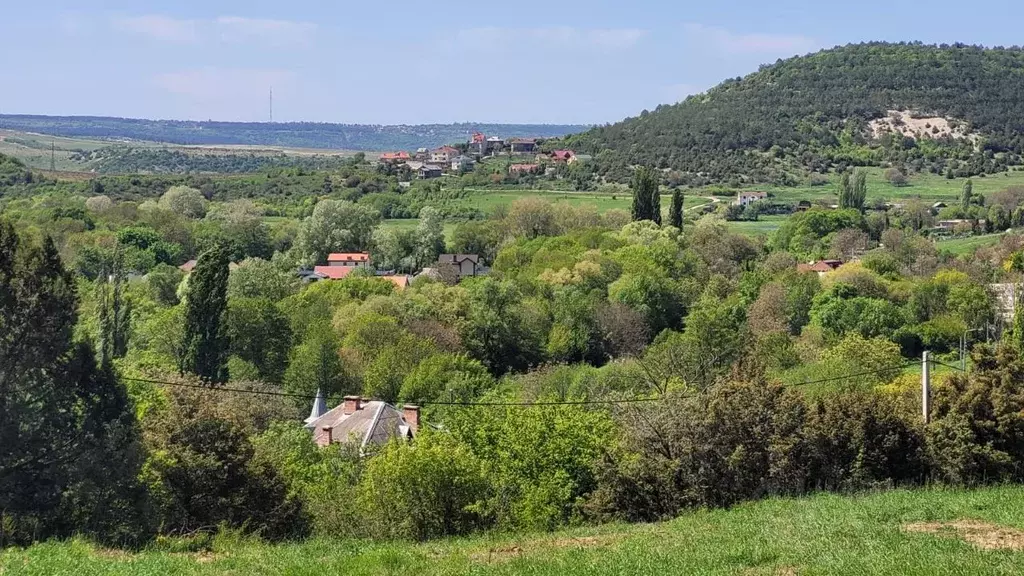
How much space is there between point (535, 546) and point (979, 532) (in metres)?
5.39

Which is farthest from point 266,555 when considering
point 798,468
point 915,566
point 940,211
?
point 940,211

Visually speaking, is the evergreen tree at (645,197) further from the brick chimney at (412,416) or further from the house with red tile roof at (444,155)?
the house with red tile roof at (444,155)

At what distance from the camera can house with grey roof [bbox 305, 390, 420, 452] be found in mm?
30352

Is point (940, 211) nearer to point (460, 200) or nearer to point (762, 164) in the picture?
point (762, 164)

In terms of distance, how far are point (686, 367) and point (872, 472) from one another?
19772 mm

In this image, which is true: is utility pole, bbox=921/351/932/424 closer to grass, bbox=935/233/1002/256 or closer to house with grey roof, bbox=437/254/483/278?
house with grey roof, bbox=437/254/483/278

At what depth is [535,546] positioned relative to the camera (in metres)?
14.6

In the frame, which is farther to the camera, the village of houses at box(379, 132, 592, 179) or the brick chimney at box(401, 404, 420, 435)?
the village of houses at box(379, 132, 592, 179)

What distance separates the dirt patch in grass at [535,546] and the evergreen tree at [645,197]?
61.5m

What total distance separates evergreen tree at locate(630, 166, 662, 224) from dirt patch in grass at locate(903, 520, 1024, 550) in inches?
→ 2448

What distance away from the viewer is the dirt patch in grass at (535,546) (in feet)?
44.6

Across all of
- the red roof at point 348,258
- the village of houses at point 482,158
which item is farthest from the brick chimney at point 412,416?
the village of houses at point 482,158

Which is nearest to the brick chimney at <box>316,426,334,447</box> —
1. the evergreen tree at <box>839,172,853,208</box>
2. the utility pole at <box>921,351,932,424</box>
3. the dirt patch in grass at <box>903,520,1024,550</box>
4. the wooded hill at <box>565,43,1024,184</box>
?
the utility pole at <box>921,351,932,424</box>

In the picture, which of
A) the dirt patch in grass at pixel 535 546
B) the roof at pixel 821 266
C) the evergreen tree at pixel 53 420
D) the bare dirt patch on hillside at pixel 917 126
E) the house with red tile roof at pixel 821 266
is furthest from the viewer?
the bare dirt patch on hillside at pixel 917 126
